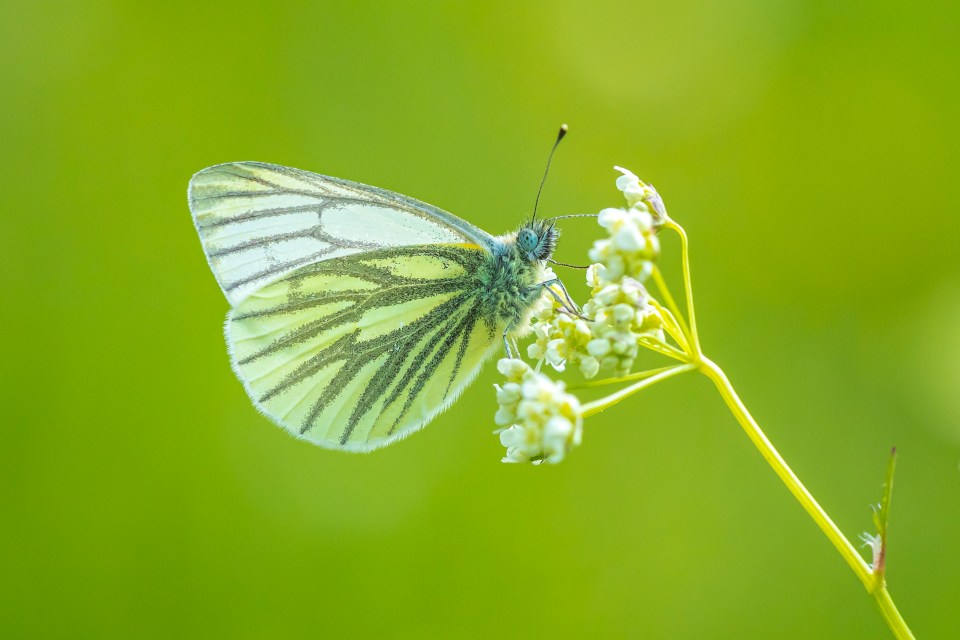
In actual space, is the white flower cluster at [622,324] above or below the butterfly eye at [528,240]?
below

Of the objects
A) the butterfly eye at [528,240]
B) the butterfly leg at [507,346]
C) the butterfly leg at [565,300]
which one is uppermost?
the butterfly eye at [528,240]

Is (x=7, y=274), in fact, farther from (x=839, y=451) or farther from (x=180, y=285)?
(x=839, y=451)

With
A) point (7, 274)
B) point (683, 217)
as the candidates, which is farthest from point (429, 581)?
point (7, 274)

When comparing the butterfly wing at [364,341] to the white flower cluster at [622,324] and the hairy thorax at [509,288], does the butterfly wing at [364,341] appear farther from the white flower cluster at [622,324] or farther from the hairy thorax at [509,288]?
the white flower cluster at [622,324]

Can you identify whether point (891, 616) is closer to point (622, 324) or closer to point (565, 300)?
point (622, 324)

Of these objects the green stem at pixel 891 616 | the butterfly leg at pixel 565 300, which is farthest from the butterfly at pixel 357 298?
the green stem at pixel 891 616

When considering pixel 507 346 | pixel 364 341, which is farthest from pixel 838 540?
pixel 364 341

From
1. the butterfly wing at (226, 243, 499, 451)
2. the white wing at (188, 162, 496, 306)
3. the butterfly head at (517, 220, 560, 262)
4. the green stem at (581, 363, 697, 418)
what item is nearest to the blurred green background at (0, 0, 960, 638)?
the butterfly wing at (226, 243, 499, 451)
